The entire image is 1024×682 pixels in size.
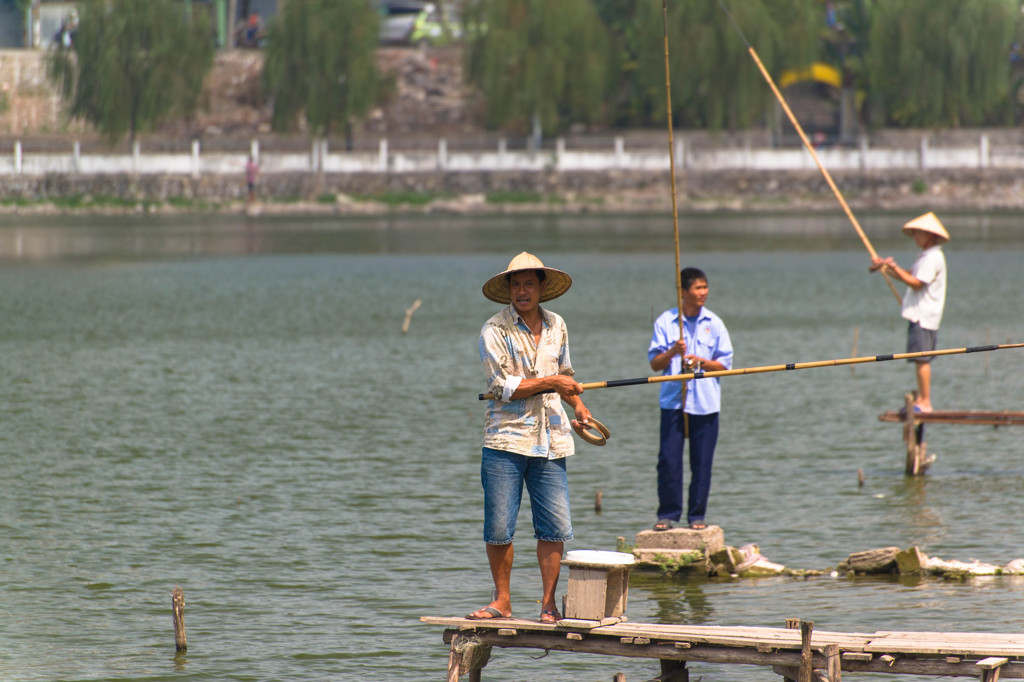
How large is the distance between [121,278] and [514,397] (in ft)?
119

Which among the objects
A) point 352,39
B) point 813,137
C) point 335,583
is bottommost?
point 335,583

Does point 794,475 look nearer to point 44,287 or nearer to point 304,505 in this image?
point 304,505

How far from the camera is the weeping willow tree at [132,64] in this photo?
228 ft

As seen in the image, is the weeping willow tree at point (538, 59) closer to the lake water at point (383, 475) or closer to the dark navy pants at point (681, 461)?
the lake water at point (383, 475)

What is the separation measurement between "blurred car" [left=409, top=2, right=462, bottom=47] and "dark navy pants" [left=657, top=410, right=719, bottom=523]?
80514 millimetres

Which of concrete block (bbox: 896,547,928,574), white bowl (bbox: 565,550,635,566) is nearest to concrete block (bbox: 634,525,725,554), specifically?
concrete block (bbox: 896,547,928,574)

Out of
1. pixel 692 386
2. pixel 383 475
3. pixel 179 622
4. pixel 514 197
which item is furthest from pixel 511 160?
pixel 179 622

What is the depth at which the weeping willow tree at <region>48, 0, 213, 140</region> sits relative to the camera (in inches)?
2736

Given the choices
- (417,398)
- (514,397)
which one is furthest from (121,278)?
(514,397)

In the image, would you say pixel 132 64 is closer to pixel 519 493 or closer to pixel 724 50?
pixel 724 50

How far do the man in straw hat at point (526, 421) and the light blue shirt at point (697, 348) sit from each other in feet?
8.71

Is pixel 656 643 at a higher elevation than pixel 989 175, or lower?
lower

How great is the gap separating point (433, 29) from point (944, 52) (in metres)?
35.6

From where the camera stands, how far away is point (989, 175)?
6738 cm
